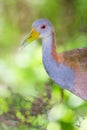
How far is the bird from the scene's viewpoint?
12.5 ft

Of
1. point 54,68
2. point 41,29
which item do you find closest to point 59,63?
point 54,68

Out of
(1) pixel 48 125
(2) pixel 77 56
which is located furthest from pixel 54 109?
(2) pixel 77 56

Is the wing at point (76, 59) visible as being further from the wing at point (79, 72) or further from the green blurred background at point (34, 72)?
the green blurred background at point (34, 72)

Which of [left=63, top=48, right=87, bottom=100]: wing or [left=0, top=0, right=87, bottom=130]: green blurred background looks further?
[left=0, top=0, right=87, bottom=130]: green blurred background

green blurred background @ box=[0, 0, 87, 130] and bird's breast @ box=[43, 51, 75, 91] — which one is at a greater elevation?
bird's breast @ box=[43, 51, 75, 91]

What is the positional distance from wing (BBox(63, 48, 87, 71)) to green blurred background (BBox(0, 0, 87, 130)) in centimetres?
42

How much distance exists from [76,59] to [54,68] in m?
0.16

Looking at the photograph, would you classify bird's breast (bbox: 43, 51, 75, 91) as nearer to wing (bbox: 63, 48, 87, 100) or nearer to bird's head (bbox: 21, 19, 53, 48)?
wing (bbox: 63, 48, 87, 100)

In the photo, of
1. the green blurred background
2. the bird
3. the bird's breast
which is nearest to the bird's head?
the bird

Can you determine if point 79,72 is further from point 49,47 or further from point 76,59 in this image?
point 49,47

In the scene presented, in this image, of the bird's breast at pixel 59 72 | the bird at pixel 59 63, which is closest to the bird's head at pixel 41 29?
the bird at pixel 59 63

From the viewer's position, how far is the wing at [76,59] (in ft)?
12.7

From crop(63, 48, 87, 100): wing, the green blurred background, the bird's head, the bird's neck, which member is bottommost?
the green blurred background

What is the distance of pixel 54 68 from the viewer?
12.5 feet
